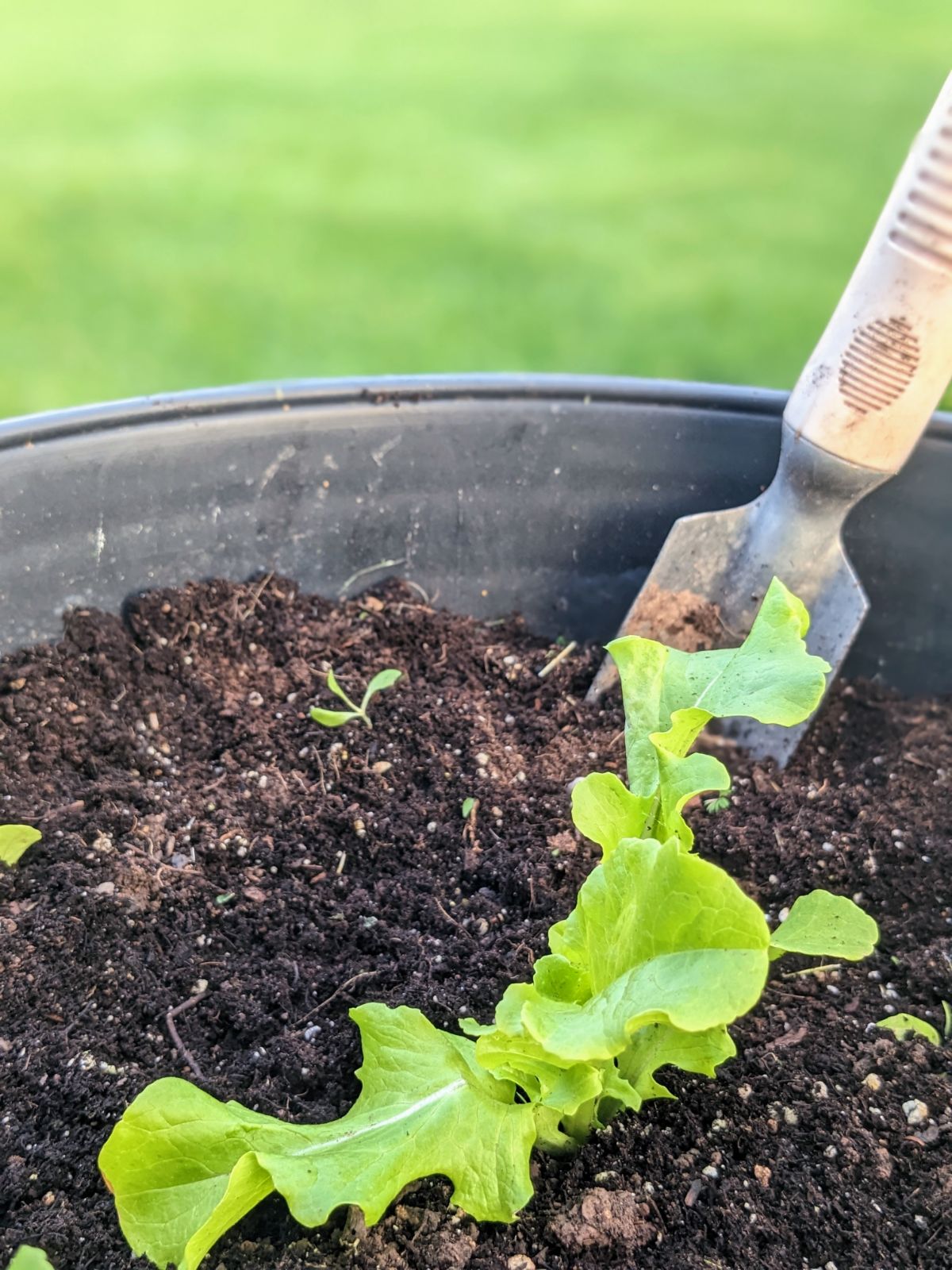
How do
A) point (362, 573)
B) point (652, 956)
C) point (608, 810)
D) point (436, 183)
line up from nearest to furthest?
point (652, 956) < point (608, 810) < point (362, 573) < point (436, 183)

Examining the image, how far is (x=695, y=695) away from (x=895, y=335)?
42 cm

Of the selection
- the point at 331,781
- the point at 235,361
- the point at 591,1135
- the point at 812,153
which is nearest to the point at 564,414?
the point at 331,781

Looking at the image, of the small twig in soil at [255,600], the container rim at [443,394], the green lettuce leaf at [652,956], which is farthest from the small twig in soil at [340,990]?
the container rim at [443,394]

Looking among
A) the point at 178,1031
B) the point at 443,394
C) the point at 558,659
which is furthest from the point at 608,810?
the point at 443,394

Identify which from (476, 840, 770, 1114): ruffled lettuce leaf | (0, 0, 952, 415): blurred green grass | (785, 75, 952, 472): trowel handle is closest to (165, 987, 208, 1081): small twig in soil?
(476, 840, 770, 1114): ruffled lettuce leaf

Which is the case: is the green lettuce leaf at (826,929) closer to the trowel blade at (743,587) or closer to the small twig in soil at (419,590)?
the trowel blade at (743,587)

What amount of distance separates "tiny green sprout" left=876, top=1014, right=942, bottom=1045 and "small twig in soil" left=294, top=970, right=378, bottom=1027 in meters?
0.36

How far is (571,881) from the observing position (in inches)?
32.7

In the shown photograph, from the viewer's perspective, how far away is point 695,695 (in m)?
0.67

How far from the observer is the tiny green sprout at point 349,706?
95 cm

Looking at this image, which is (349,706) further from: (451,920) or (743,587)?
(743,587)

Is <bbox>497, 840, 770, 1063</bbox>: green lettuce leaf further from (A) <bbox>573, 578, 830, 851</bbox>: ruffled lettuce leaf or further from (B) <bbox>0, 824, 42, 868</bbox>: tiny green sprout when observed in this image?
(B) <bbox>0, 824, 42, 868</bbox>: tiny green sprout

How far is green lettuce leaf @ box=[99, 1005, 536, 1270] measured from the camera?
1.78 ft

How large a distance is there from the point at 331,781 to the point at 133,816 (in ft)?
0.54
